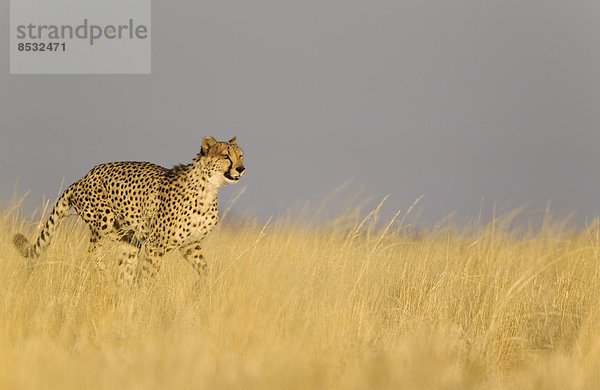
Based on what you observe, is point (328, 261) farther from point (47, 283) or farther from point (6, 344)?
point (6, 344)

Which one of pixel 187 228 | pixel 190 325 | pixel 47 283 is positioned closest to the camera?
pixel 190 325

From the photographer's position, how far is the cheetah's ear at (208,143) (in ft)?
18.1

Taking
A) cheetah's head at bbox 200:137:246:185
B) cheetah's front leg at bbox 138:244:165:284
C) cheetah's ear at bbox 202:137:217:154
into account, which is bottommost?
cheetah's front leg at bbox 138:244:165:284

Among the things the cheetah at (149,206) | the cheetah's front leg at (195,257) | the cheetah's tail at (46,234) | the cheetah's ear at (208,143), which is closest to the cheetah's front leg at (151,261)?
the cheetah at (149,206)

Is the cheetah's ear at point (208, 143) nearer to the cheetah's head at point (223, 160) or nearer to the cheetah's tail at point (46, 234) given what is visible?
the cheetah's head at point (223, 160)

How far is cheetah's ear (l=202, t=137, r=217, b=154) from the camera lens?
5527 mm

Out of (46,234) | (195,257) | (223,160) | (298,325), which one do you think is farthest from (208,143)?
(298,325)

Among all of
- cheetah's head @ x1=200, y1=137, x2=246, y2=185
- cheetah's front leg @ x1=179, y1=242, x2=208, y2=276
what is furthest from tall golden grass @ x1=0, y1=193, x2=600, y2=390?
cheetah's head @ x1=200, y1=137, x2=246, y2=185

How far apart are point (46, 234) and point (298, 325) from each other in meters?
2.94

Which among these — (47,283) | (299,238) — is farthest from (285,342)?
(299,238)

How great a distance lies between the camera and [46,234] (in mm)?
6082

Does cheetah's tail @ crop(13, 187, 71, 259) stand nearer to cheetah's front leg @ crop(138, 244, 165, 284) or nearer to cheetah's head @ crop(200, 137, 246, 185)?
cheetah's front leg @ crop(138, 244, 165, 284)

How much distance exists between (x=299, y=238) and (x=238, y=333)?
239cm

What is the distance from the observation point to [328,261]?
16.6ft
